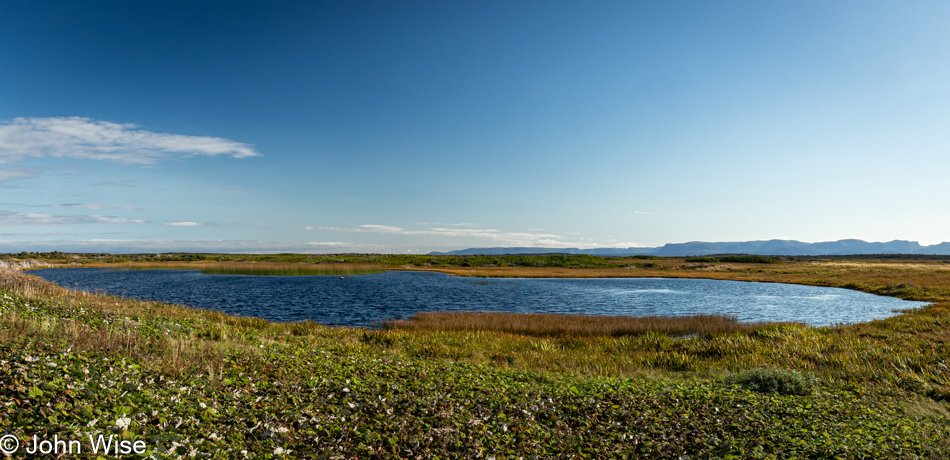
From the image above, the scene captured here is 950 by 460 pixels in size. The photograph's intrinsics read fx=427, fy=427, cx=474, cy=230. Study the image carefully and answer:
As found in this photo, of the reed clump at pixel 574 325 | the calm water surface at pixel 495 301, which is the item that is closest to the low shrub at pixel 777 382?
the reed clump at pixel 574 325

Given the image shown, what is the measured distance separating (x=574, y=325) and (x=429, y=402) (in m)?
20.0

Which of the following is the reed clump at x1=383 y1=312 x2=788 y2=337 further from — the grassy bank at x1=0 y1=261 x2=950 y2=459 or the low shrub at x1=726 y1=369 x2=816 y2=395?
the low shrub at x1=726 y1=369 x2=816 y2=395

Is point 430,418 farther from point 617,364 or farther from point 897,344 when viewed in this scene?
point 897,344

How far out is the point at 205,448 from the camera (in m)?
7.30

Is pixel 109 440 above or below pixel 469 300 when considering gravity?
above

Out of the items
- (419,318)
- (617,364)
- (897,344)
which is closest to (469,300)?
(419,318)

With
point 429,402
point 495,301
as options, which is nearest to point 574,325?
point 495,301

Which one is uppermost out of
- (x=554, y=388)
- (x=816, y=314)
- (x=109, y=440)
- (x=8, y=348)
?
(x=8, y=348)

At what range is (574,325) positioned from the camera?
2867cm

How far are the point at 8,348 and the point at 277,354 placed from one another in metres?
5.88

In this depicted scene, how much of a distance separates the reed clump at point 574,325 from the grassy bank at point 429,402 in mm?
10856

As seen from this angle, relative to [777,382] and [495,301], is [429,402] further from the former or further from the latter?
[495,301]

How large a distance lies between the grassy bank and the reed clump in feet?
35.6

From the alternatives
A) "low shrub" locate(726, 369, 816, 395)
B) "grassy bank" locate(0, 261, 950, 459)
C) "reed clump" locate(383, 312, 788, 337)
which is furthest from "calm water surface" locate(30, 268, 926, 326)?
"low shrub" locate(726, 369, 816, 395)
